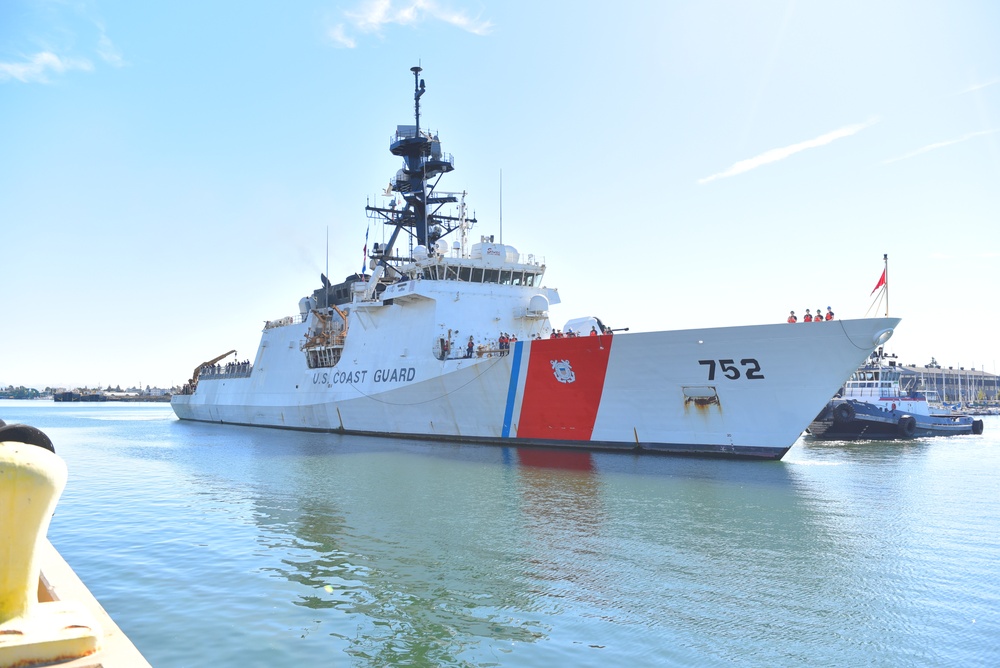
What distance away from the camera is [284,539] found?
26.6 ft

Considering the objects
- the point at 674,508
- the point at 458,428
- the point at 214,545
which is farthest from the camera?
the point at 458,428

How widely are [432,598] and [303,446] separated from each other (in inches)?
595

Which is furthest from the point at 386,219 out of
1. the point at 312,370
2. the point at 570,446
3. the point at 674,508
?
the point at 674,508

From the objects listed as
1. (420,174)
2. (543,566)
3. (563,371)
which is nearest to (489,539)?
(543,566)

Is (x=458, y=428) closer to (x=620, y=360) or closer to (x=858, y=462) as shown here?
(x=620, y=360)

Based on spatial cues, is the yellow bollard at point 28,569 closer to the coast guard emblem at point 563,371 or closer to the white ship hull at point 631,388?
the white ship hull at point 631,388

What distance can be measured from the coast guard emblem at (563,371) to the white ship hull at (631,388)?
0.09ft

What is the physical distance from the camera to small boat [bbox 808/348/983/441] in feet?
92.3

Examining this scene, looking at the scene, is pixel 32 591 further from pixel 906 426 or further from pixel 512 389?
pixel 906 426

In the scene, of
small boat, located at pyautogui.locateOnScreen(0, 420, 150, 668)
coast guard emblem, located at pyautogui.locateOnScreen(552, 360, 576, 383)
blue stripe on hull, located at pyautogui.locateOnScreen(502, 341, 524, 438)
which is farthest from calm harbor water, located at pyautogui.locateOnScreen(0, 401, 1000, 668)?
blue stripe on hull, located at pyautogui.locateOnScreen(502, 341, 524, 438)

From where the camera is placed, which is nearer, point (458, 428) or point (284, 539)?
point (284, 539)

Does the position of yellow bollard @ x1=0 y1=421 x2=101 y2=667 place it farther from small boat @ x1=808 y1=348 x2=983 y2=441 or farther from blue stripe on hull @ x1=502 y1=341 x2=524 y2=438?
small boat @ x1=808 y1=348 x2=983 y2=441

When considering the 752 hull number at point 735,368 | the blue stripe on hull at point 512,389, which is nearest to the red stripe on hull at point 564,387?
the blue stripe on hull at point 512,389

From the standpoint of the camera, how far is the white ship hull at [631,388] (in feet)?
45.8
